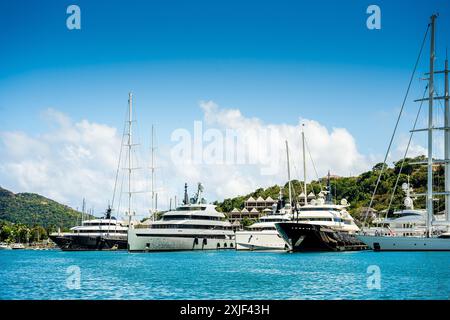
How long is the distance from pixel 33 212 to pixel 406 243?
467 feet

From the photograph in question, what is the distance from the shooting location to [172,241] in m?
68.4

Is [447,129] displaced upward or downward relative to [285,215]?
upward

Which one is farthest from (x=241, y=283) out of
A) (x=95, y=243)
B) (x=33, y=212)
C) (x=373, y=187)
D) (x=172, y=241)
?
(x=33, y=212)

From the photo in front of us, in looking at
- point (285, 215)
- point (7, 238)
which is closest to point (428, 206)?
point (285, 215)

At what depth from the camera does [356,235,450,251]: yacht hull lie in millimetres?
52562

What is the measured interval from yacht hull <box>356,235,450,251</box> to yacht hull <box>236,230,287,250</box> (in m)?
9.81

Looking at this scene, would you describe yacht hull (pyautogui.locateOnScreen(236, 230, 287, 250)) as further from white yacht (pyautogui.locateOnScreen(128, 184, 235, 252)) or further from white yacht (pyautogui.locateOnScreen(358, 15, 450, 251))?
white yacht (pyautogui.locateOnScreen(358, 15, 450, 251))

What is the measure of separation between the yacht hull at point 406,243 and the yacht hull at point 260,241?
981 cm

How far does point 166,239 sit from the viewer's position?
222 ft

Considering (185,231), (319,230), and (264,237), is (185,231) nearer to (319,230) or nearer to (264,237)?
(264,237)

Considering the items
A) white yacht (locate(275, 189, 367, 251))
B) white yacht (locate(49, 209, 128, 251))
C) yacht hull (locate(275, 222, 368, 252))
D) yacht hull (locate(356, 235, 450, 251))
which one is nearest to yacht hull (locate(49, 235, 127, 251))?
white yacht (locate(49, 209, 128, 251))

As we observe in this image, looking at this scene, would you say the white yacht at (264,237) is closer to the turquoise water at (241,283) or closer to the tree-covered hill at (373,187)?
the turquoise water at (241,283)
